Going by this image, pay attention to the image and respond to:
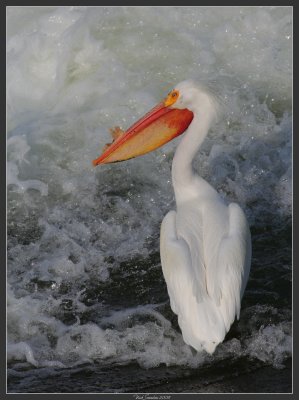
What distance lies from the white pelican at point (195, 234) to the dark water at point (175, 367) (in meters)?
0.24

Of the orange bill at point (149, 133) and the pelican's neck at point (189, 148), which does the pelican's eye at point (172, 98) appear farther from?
the pelican's neck at point (189, 148)

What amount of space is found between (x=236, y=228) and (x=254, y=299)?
0.76 m

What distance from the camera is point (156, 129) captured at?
5441 mm

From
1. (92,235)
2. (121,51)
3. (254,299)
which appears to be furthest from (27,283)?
(121,51)

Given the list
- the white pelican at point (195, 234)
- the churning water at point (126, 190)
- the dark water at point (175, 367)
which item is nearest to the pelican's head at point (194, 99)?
the white pelican at point (195, 234)

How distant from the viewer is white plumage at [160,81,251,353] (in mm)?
4648

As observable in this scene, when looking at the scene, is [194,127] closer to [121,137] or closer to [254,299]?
[121,137]

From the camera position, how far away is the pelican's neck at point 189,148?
5.29m

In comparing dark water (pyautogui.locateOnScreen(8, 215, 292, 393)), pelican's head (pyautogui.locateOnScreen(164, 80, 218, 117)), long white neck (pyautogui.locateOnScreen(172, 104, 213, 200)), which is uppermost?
pelican's head (pyautogui.locateOnScreen(164, 80, 218, 117))

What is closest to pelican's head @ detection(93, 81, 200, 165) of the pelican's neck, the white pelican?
the white pelican

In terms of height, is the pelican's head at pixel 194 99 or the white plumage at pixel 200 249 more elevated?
the pelican's head at pixel 194 99

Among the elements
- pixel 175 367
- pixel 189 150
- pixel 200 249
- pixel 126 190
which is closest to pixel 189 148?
pixel 189 150

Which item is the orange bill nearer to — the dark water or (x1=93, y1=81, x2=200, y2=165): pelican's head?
(x1=93, y1=81, x2=200, y2=165): pelican's head

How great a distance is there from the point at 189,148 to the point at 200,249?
2.61 feet
